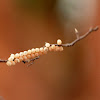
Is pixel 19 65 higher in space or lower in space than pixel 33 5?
lower

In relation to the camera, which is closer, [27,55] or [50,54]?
[27,55]

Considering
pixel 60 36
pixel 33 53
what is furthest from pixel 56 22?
pixel 33 53

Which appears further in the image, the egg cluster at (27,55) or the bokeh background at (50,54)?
the bokeh background at (50,54)

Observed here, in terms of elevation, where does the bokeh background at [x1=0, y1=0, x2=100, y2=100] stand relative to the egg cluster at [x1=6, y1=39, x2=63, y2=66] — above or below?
above

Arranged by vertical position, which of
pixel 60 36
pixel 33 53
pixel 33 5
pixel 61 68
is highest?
pixel 33 5

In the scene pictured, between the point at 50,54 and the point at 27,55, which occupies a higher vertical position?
the point at 50,54

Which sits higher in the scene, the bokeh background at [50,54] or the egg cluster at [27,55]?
the bokeh background at [50,54]

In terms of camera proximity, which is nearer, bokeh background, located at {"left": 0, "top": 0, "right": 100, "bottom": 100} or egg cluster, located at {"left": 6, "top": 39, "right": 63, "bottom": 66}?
egg cluster, located at {"left": 6, "top": 39, "right": 63, "bottom": 66}

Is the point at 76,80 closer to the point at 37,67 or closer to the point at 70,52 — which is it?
the point at 70,52
